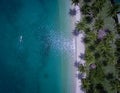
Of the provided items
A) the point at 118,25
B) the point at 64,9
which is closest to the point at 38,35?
the point at 64,9

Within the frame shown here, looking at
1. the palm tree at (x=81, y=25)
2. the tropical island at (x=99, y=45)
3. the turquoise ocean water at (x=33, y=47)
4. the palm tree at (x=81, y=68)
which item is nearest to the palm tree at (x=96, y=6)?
the tropical island at (x=99, y=45)

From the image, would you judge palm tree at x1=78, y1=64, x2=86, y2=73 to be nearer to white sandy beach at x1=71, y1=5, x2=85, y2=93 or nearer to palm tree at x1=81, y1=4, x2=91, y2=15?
white sandy beach at x1=71, y1=5, x2=85, y2=93

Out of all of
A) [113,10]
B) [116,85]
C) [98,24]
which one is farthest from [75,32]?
[116,85]

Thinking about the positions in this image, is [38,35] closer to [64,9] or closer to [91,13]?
[64,9]

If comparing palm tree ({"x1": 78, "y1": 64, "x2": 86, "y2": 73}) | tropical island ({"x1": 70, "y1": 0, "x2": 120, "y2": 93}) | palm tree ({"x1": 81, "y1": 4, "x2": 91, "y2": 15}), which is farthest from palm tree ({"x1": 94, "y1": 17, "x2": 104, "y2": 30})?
palm tree ({"x1": 78, "y1": 64, "x2": 86, "y2": 73})

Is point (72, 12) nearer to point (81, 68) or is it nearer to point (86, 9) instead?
point (86, 9)

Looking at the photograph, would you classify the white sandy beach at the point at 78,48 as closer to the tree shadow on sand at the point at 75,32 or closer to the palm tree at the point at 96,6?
the tree shadow on sand at the point at 75,32
